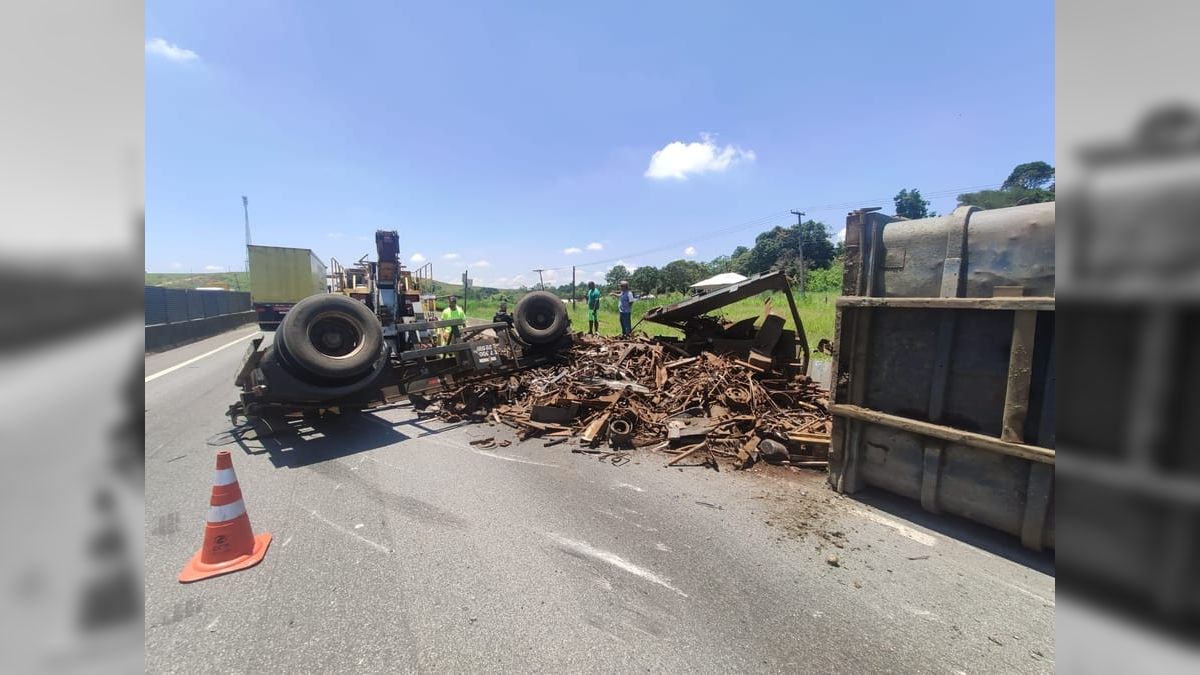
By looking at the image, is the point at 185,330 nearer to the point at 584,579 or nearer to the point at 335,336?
the point at 335,336

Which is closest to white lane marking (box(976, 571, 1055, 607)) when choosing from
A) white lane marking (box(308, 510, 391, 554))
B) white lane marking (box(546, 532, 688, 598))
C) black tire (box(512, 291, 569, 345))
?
white lane marking (box(546, 532, 688, 598))

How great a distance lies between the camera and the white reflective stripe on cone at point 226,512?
2.88 m

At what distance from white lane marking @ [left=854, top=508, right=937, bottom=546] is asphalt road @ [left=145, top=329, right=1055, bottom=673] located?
0.05 ft

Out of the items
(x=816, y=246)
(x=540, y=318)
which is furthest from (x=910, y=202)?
(x=540, y=318)

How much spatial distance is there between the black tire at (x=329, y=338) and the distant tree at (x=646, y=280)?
2174 inches

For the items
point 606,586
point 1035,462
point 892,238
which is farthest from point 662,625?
point 892,238

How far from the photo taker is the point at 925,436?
327 cm

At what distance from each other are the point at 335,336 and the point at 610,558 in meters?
4.73

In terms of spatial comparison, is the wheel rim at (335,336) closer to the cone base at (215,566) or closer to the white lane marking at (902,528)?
the cone base at (215,566)

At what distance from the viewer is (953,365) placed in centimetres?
318

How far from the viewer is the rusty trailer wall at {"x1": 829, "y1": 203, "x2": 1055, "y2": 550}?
9.10 feet
